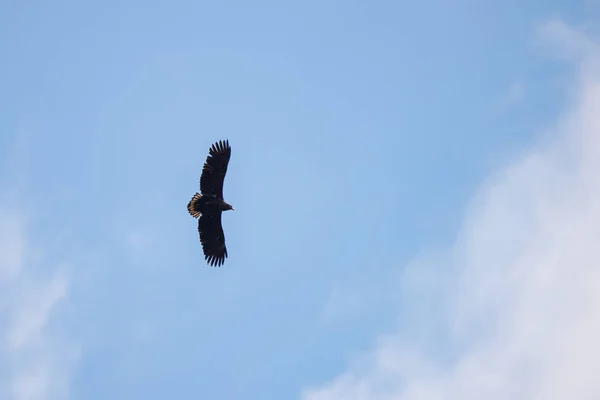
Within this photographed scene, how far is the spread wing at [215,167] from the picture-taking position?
3422cm

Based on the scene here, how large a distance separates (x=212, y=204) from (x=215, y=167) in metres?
1.84

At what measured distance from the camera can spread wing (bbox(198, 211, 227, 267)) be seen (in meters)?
35.8

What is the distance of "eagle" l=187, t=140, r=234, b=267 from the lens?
112 ft

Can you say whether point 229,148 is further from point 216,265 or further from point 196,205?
point 216,265

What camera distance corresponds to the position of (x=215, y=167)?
34.3 meters

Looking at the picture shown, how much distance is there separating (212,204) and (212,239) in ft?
7.32

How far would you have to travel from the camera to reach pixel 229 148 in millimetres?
34312

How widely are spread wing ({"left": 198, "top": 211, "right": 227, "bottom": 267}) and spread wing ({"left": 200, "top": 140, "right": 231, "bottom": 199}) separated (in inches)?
71.5

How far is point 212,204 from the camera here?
115ft

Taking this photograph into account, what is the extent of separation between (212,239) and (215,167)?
4012 mm

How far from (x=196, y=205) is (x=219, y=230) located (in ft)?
6.85

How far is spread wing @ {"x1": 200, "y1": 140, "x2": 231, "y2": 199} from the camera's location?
3422 centimetres

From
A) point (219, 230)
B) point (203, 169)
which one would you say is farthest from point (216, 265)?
point (203, 169)

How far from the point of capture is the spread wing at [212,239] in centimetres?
3578
